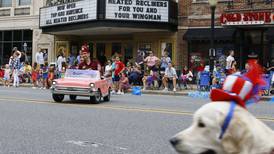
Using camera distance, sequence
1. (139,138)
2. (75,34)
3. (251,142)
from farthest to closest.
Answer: (75,34), (139,138), (251,142)

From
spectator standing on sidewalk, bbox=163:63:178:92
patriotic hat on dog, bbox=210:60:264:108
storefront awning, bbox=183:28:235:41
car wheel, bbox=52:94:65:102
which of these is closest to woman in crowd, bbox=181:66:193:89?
spectator standing on sidewalk, bbox=163:63:178:92

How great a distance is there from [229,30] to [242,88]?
23.7 meters

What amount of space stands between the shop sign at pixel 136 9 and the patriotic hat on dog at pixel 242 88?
24191mm

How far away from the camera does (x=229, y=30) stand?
2658 centimetres

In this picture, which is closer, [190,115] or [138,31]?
[190,115]

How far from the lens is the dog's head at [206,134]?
3.13 m

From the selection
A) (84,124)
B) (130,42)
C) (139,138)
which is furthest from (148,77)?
(139,138)

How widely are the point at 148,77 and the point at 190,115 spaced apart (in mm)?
12557

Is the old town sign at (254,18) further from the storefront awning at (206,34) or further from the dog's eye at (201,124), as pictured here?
the dog's eye at (201,124)

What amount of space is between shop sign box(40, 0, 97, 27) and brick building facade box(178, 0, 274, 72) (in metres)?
4.97

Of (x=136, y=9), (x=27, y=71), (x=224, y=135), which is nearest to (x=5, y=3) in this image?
(x=27, y=71)

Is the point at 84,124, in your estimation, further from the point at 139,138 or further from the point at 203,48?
the point at 203,48

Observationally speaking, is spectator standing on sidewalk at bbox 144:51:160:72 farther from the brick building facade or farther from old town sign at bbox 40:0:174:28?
the brick building facade

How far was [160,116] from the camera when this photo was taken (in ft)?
41.1
